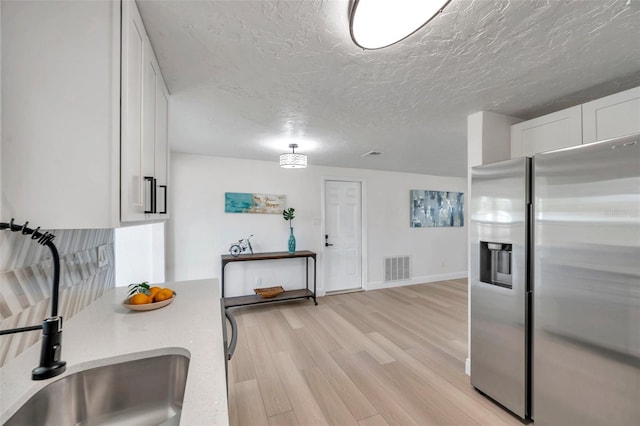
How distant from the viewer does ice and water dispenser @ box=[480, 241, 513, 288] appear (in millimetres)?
1840

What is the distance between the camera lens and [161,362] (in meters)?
0.98

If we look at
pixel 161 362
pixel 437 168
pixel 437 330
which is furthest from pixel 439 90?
pixel 437 168

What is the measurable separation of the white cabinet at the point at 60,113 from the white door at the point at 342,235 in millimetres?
3676

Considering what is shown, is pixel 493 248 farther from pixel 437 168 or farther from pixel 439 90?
pixel 437 168

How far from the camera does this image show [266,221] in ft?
13.2

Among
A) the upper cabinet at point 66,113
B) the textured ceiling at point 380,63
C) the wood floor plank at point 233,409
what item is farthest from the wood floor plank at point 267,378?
the textured ceiling at point 380,63

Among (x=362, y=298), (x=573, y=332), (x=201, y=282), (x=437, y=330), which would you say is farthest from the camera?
(x=362, y=298)

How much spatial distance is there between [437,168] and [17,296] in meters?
4.85

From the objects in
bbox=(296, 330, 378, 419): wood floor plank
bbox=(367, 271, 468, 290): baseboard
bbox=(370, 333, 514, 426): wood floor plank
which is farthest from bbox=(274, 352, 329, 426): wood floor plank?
bbox=(367, 271, 468, 290): baseboard

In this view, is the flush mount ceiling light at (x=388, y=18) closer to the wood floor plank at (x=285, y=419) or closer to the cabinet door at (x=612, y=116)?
the cabinet door at (x=612, y=116)

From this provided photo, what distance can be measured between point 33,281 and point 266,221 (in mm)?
3081

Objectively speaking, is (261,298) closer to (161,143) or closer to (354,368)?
(354,368)

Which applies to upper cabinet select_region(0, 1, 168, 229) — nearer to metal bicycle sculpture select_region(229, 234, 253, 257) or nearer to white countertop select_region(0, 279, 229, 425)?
white countertop select_region(0, 279, 229, 425)

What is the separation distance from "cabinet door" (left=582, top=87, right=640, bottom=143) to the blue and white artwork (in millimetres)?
3394
